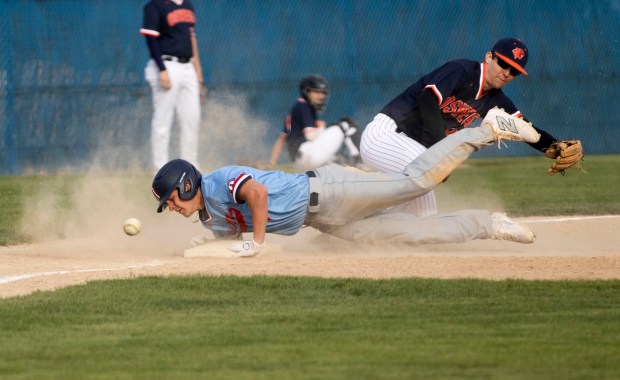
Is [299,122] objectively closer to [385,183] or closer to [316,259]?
[385,183]

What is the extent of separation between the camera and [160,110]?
13359 millimetres

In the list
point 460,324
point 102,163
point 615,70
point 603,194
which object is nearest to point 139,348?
point 460,324

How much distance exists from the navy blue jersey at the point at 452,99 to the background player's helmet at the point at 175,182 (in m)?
1.91

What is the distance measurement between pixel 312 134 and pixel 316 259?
4548mm

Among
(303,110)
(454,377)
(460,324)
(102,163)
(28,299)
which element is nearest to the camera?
(454,377)

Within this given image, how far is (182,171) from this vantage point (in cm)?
775

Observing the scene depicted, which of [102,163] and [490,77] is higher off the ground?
[490,77]

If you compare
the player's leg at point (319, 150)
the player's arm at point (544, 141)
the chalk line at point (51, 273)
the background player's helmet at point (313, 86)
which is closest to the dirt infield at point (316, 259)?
the chalk line at point (51, 273)

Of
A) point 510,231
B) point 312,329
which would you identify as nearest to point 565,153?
point 510,231

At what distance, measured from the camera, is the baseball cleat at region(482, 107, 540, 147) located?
8.48 m

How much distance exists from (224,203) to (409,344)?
2.95 meters

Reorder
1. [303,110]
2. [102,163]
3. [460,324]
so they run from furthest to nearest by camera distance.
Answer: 1. [102,163]
2. [303,110]
3. [460,324]

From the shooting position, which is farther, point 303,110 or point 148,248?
point 303,110

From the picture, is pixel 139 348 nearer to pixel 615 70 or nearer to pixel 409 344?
pixel 409 344
